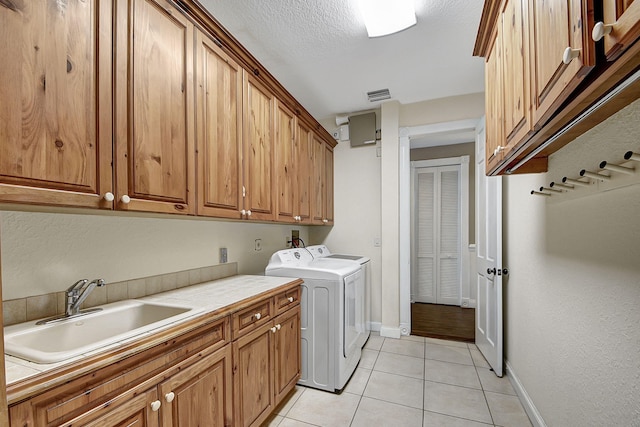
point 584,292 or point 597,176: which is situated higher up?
point 597,176

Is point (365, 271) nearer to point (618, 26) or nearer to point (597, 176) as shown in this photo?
point (597, 176)

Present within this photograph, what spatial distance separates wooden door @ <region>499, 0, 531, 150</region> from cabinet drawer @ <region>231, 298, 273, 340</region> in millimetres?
1506

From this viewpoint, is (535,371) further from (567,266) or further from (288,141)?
(288,141)

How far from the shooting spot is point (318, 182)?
321cm

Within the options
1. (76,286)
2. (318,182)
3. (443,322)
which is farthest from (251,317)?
(443,322)

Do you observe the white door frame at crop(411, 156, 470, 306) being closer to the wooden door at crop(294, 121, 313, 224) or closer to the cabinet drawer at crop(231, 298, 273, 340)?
the wooden door at crop(294, 121, 313, 224)

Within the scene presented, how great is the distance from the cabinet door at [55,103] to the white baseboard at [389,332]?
3.01 meters

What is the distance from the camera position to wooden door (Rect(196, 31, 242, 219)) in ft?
5.26

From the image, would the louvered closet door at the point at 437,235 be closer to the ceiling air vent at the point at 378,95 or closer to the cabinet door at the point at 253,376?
the ceiling air vent at the point at 378,95

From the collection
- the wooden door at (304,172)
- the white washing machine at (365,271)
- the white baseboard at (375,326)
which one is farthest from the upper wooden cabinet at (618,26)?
the white baseboard at (375,326)

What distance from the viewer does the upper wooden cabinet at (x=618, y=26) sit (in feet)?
1.63

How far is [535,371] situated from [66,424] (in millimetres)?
2320

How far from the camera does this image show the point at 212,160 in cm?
168

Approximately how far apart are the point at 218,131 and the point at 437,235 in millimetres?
3920
